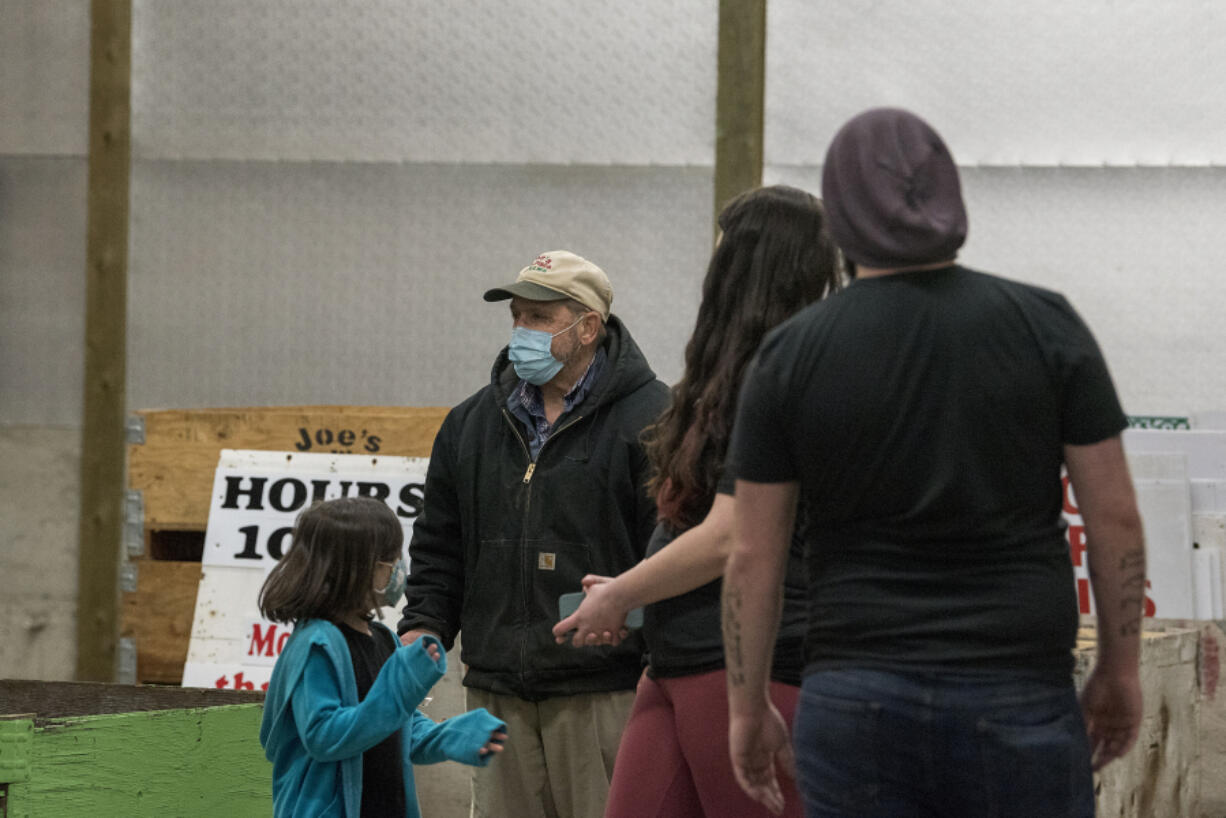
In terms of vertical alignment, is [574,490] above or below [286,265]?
below

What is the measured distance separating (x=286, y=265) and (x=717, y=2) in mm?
2146

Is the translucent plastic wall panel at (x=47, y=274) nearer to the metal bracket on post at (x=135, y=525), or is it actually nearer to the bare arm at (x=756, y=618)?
the metal bracket on post at (x=135, y=525)

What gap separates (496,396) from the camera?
360cm

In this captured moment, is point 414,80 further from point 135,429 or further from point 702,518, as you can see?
point 702,518

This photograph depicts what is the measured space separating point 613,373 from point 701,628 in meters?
1.15

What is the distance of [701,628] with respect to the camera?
2471 mm

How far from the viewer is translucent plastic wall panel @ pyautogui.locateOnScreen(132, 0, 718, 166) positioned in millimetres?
6016

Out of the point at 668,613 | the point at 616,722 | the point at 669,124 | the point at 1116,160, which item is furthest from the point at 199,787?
the point at 1116,160

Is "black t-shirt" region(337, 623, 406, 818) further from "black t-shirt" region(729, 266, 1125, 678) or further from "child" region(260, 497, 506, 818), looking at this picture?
"black t-shirt" region(729, 266, 1125, 678)

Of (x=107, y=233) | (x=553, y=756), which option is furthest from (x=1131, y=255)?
(x=107, y=233)

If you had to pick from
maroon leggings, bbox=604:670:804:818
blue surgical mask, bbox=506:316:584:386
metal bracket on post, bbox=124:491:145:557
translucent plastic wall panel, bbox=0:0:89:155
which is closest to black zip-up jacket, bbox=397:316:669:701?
→ blue surgical mask, bbox=506:316:584:386

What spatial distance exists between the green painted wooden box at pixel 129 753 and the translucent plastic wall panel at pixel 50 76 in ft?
9.47

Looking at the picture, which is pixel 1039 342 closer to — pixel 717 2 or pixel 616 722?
pixel 616 722

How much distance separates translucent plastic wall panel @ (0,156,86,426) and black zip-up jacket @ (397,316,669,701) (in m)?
3.19
